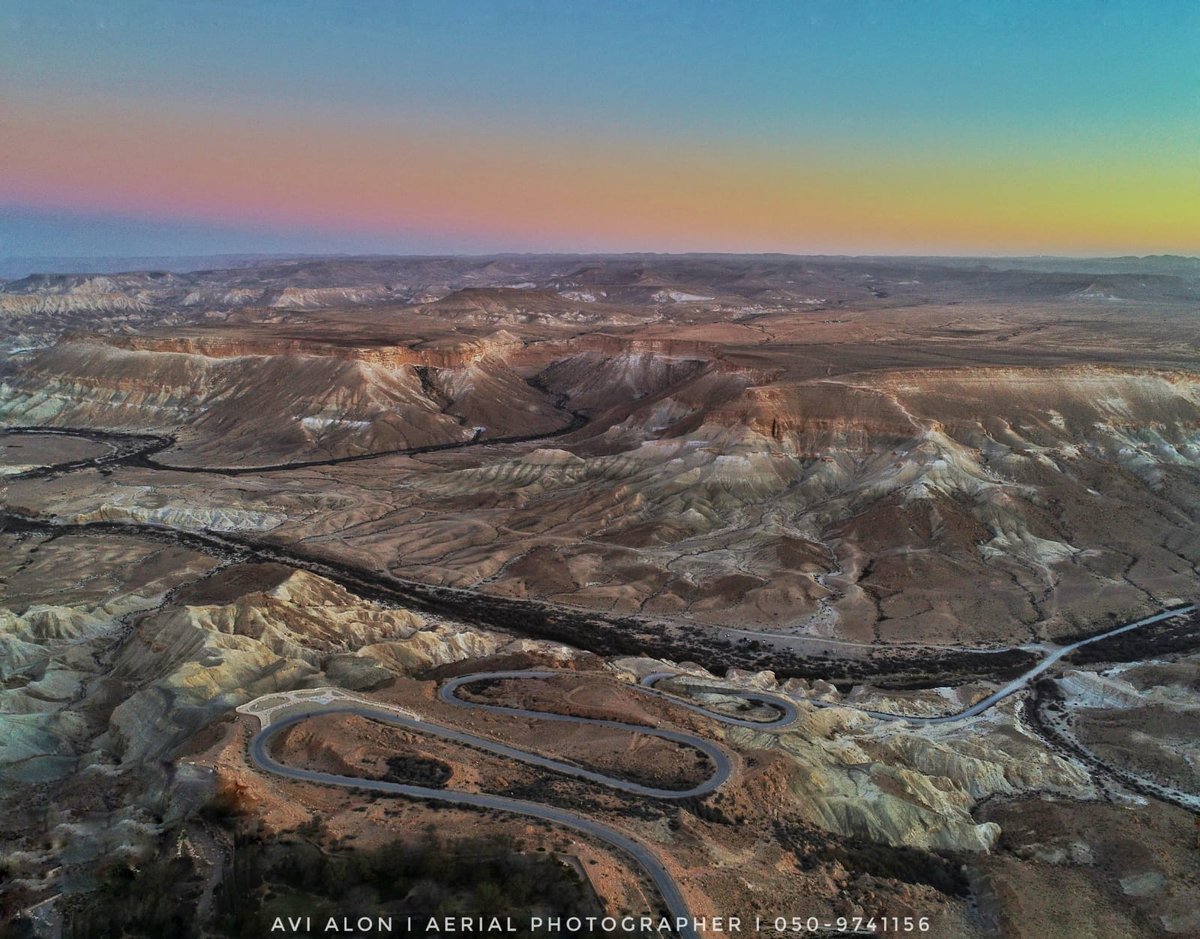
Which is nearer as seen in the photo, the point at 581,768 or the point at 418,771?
the point at 418,771

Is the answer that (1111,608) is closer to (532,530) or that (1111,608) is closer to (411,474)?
(532,530)

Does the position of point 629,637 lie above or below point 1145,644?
below

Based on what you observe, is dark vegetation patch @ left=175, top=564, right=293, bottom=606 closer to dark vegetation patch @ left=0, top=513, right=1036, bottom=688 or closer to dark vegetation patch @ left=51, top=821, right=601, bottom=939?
dark vegetation patch @ left=0, top=513, right=1036, bottom=688

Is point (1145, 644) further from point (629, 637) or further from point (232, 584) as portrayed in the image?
point (232, 584)

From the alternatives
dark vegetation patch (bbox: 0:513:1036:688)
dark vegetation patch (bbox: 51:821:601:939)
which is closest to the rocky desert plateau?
dark vegetation patch (bbox: 51:821:601:939)

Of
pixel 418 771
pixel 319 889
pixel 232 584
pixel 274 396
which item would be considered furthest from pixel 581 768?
pixel 274 396

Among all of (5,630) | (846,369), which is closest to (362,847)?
(5,630)

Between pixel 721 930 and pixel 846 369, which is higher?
pixel 846 369

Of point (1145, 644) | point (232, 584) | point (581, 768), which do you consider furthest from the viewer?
point (232, 584)
